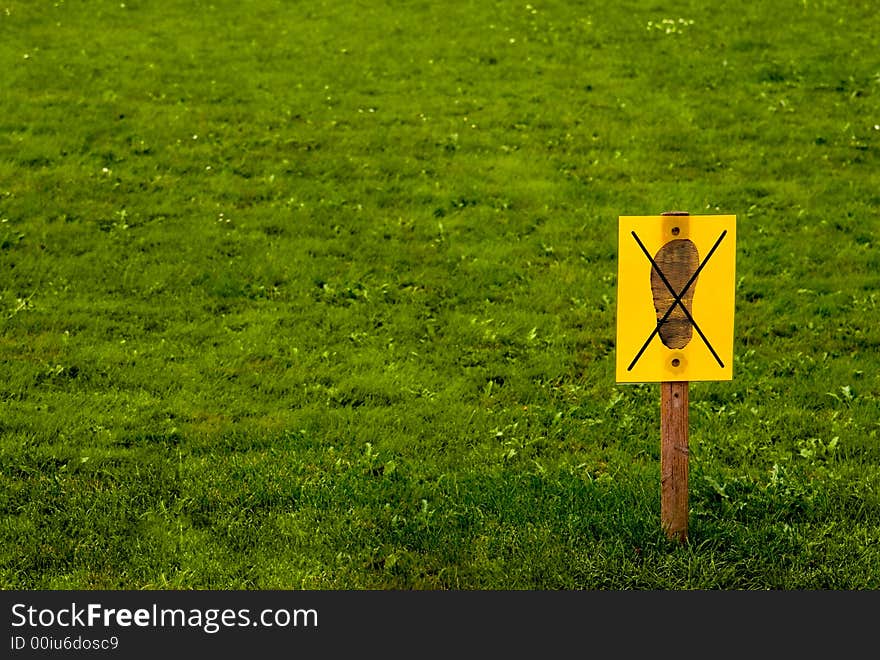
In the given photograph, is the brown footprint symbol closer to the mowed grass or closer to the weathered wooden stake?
the weathered wooden stake

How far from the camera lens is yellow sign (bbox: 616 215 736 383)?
5.39m

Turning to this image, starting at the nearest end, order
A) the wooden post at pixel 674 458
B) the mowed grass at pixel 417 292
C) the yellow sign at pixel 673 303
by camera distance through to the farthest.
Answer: the yellow sign at pixel 673 303
the wooden post at pixel 674 458
the mowed grass at pixel 417 292

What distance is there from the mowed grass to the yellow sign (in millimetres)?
996

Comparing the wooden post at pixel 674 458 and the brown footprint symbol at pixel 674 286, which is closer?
the brown footprint symbol at pixel 674 286

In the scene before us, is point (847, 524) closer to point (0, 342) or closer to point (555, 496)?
point (555, 496)

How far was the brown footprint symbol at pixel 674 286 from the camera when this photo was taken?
540 centimetres

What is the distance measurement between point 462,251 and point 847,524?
240 inches

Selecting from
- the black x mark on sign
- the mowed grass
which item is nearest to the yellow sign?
the black x mark on sign

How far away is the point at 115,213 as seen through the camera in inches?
469

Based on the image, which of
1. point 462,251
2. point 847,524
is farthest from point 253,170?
point 847,524

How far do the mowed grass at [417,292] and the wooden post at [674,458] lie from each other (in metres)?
0.14

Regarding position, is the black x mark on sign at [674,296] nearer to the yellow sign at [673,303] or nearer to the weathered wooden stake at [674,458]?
the yellow sign at [673,303]

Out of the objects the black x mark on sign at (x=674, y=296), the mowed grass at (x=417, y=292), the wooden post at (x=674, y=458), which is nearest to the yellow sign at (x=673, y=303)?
the black x mark on sign at (x=674, y=296)

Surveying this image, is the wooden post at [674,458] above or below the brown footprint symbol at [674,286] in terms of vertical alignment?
below
